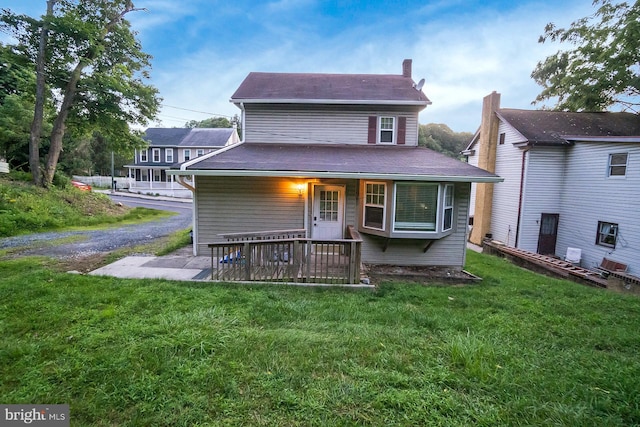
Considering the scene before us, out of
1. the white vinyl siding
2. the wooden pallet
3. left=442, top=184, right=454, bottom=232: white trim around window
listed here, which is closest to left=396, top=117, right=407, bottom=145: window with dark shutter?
left=442, top=184, right=454, bottom=232: white trim around window

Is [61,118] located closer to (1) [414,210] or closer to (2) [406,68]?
(2) [406,68]

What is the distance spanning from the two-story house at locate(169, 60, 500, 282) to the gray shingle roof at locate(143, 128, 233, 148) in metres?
23.9

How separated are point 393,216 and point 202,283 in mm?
4604

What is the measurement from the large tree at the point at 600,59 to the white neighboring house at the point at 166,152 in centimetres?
2930

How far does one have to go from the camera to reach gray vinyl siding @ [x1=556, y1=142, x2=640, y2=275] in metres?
10.0

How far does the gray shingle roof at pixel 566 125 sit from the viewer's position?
12.6 meters

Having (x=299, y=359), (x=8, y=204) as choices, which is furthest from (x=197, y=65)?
(x=299, y=359)

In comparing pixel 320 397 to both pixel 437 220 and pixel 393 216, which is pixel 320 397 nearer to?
pixel 393 216

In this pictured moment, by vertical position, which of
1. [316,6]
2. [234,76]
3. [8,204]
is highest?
[316,6]

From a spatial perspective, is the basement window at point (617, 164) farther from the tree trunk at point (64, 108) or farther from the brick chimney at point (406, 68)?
the tree trunk at point (64, 108)

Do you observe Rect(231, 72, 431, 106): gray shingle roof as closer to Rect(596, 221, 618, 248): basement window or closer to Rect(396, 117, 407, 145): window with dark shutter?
Rect(396, 117, 407, 145): window with dark shutter

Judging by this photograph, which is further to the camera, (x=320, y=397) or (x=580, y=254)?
(x=580, y=254)

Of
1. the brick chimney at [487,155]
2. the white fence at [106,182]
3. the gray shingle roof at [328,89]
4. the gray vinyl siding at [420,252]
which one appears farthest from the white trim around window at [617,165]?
the white fence at [106,182]

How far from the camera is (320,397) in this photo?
2383 millimetres
